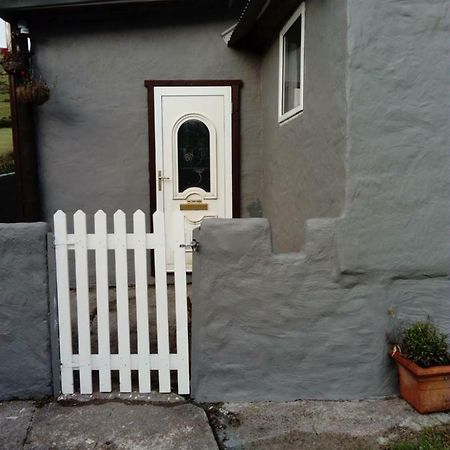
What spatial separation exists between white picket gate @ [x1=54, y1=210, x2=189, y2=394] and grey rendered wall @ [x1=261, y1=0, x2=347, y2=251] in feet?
3.74

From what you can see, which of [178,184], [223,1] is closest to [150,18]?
[223,1]

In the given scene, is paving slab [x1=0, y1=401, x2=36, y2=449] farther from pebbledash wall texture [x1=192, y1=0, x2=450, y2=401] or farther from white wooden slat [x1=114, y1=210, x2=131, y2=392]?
pebbledash wall texture [x1=192, y1=0, x2=450, y2=401]

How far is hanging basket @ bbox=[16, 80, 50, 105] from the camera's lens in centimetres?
534

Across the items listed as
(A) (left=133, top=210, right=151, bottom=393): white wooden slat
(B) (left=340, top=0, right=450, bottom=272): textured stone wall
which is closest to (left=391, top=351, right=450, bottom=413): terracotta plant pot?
(B) (left=340, top=0, right=450, bottom=272): textured stone wall

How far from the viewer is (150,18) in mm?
5754

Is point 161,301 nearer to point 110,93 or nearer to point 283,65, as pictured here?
point 283,65

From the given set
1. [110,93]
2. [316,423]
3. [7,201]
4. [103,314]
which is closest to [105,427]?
[103,314]

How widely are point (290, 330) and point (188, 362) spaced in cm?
74

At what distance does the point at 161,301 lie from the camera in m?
3.27

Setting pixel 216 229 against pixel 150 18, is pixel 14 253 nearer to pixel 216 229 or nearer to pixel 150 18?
pixel 216 229

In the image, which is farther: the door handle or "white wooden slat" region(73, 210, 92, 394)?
the door handle

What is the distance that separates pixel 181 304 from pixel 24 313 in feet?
3.44

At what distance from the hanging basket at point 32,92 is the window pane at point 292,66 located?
273cm

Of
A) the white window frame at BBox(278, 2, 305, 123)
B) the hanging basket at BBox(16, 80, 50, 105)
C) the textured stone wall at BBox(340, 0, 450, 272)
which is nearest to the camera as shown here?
the textured stone wall at BBox(340, 0, 450, 272)
